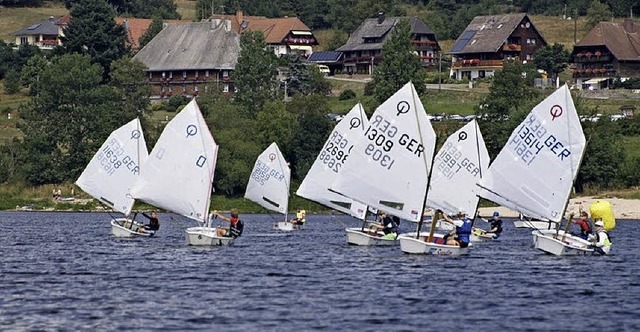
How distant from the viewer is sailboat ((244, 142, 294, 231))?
4021 inches

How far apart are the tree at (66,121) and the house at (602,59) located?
71.9 m

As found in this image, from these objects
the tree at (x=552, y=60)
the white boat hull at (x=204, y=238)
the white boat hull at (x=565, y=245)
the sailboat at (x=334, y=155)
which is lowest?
the white boat hull at (x=204, y=238)

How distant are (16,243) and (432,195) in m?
23.8

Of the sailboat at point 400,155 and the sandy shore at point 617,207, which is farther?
the sandy shore at point 617,207

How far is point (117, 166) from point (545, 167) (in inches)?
1193

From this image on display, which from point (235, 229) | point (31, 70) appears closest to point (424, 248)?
point (235, 229)

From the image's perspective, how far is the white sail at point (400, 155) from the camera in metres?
66.7

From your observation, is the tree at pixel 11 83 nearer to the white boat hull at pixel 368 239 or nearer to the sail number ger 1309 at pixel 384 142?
the white boat hull at pixel 368 239

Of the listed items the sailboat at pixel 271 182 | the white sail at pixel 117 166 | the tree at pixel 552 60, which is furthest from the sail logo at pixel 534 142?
the tree at pixel 552 60

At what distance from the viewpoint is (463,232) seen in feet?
214

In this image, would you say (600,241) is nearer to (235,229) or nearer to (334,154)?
(235,229)

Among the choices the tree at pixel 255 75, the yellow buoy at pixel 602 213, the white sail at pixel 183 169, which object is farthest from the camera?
the tree at pixel 255 75

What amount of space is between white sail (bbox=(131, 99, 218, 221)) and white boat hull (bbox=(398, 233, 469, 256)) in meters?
11.8

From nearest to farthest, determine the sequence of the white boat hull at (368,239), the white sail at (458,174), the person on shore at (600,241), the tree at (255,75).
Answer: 1. the person on shore at (600,241)
2. the white boat hull at (368,239)
3. the white sail at (458,174)
4. the tree at (255,75)
